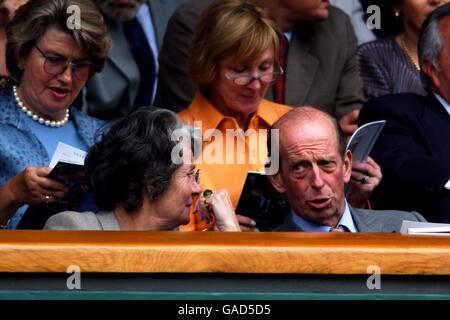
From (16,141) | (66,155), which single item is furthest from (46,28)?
(66,155)

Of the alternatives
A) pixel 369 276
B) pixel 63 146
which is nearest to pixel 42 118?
pixel 63 146

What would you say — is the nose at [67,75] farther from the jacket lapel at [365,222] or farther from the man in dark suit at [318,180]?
the jacket lapel at [365,222]

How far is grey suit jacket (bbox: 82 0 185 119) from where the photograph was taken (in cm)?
658

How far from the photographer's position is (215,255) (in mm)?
4203

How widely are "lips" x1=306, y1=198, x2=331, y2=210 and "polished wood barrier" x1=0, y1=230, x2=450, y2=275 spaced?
1.06 metres

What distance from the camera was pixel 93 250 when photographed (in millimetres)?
4176

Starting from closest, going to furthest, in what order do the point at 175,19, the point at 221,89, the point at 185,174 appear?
1. the point at 185,174
2. the point at 221,89
3. the point at 175,19

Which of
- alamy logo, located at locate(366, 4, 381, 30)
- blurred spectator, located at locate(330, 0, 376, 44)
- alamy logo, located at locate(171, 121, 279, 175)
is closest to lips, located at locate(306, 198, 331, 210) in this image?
→ alamy logo, located at locate(171, 121, 279, 175)

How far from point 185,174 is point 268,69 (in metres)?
0.93

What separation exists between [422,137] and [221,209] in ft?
3.28

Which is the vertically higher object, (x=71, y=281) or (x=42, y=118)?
(x=42, y=118)

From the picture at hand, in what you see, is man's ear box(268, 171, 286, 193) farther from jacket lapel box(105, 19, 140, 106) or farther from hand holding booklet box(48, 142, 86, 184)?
jacket lapel box(105, 19, 140, 106)
